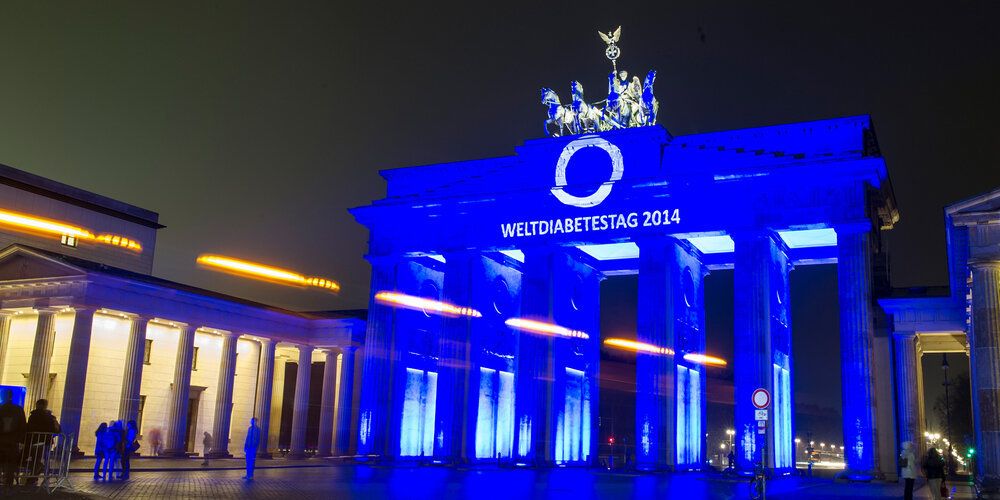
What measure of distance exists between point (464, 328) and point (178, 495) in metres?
28.5

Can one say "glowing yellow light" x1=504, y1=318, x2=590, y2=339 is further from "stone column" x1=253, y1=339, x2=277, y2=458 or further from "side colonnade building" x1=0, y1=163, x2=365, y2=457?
"stone column" x1=253, y1=339, x2=277, y2=458

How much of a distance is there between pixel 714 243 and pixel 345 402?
25137 mm

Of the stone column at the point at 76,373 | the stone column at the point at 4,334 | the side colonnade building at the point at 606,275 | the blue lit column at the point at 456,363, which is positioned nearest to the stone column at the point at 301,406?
the side colonnade building at the point at 606,275

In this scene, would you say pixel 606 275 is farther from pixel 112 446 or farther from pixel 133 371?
pixel 112 446

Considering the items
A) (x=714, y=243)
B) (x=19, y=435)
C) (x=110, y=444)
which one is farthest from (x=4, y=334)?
Answer: (x=714, y=243)

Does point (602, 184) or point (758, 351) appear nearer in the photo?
point (758, 351)

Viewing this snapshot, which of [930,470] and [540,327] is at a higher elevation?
[540,327]

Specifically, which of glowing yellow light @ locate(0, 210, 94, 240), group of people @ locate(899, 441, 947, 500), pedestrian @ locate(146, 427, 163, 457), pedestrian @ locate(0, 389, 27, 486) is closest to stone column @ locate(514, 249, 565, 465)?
pedestrian @ locate(146, 427, 163, 457)

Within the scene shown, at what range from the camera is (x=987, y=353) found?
95.2ft

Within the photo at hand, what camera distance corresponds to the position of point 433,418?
54.9 metres

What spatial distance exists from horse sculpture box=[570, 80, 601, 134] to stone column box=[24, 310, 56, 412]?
2827cm

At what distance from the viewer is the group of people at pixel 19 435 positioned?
1877 centimetres

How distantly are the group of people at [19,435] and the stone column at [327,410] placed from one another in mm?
38049

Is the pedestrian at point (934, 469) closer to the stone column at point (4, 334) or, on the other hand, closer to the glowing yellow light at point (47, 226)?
the stone column at point (4, 334)
